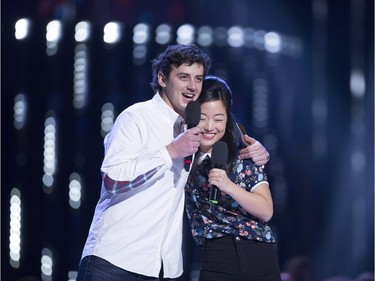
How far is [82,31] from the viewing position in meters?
4.44

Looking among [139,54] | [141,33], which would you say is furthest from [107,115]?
[141,33]

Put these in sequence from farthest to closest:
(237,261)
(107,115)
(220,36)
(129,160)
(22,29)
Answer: (220,36)
(107,115)
(22,29)
(237,261)
(129,160)

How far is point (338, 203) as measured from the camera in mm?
4895

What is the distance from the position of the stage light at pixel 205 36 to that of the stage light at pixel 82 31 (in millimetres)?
644

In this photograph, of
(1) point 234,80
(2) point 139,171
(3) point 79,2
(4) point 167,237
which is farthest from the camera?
(1) point 234,80

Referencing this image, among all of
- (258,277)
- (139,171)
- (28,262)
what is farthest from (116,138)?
(28,262)

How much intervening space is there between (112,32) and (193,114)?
2.08 meters

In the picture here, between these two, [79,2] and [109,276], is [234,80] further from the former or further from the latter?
[109,276]

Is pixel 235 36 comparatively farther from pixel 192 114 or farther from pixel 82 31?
pixel 192 114

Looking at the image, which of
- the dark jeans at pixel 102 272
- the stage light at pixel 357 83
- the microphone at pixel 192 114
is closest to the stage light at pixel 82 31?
the stage light at pixel 357 83

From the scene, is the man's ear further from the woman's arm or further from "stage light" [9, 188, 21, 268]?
"stage light" [9, 188, 21, 268]

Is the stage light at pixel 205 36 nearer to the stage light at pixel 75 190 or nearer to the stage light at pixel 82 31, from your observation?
the stage light at pixel 82 31

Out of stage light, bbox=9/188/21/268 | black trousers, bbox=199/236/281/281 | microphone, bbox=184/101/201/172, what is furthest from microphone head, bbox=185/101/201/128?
stage light, bbox=9/188/21/268

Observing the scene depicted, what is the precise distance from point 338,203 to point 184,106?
2448 mm
